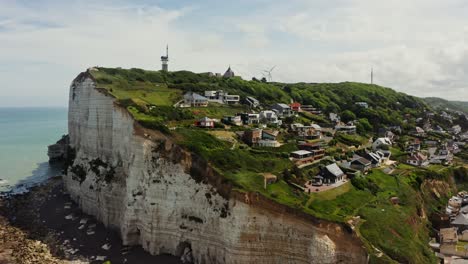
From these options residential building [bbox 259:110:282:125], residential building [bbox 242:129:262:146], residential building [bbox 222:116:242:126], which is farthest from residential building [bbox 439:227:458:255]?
residential building [bbox 259:110:282:125]

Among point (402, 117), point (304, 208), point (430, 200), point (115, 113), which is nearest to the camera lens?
point (304, 208)

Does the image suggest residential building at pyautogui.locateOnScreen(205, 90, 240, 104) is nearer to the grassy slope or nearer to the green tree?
the grassy slope

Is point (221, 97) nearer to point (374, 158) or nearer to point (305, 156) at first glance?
point (305, 156)

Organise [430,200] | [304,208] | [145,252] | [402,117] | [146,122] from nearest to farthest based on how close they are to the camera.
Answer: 1. [304,208]
2. [145,252]
3. [146,122]
4. [430,200]
5. [402,117]

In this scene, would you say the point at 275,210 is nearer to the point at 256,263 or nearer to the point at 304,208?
the point at 304,208

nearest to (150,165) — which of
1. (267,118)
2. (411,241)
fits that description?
(411,241)

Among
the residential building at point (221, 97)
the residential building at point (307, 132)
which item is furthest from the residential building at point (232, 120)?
the residential building at point (221, 97)

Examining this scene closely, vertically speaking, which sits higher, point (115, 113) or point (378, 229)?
point (115, 113)
